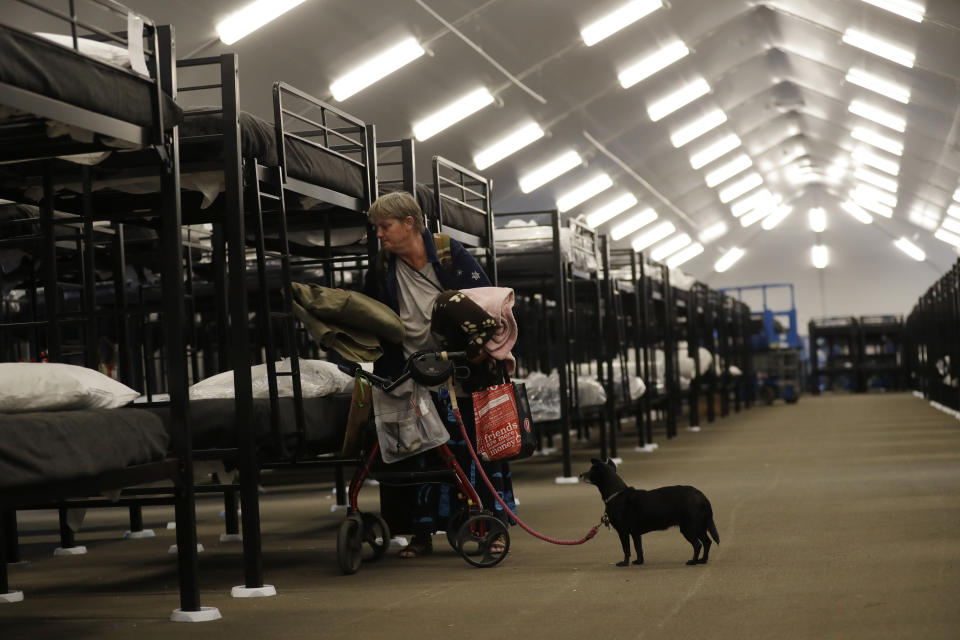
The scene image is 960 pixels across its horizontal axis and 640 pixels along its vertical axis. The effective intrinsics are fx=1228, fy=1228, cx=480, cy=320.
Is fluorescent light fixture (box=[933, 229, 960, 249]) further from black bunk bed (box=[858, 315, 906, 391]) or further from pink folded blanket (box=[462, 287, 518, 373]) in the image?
pink folded blanket (box=[462, 287, 518, 373])

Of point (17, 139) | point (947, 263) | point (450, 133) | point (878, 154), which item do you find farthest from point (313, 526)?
point (947, 263)

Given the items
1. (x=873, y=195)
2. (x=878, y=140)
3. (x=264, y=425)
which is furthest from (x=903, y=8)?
(x=873, y=195)

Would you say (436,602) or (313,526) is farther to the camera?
(313,526)

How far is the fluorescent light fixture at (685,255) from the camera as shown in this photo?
117 ft

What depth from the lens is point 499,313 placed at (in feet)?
18.0

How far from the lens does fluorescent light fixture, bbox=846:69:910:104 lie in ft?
60.2

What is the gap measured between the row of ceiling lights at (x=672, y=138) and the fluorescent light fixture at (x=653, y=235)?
0.04 meters

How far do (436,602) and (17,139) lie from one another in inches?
86.3

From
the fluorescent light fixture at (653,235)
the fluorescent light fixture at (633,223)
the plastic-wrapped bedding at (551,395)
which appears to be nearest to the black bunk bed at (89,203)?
the plastic-wrapped bedding at (551,395)

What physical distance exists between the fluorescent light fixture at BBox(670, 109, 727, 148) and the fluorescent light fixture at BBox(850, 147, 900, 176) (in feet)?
16.7

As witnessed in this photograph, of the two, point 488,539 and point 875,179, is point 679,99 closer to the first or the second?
point 875,179

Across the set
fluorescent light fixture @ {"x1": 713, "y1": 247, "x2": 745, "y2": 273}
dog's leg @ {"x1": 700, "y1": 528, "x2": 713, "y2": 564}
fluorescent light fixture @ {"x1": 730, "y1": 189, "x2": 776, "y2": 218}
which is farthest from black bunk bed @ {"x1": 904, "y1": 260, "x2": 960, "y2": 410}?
fluorescent light fixture @ {"x1": 713, "y1": 247, "x2": 745, "y2": 273}

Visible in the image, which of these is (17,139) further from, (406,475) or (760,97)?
(760,97)

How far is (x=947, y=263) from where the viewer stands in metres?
36.8
